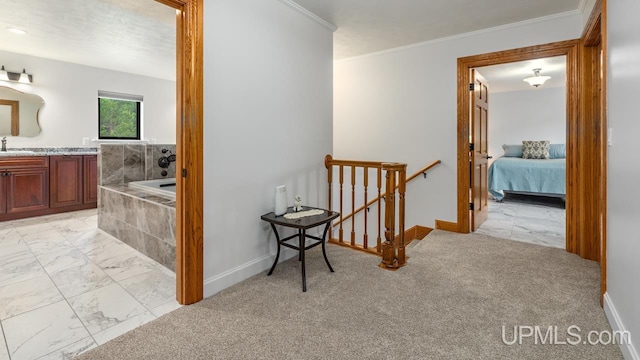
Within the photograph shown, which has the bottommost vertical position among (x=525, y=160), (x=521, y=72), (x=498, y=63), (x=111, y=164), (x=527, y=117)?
(x=111, y=164)

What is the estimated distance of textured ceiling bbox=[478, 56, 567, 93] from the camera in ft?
15.9

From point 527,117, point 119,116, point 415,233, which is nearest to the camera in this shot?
point 415,233

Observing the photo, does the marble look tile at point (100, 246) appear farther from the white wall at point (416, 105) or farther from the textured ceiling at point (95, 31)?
the white wall at point (416, 105)

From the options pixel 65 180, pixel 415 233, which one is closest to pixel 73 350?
pixel 415 233

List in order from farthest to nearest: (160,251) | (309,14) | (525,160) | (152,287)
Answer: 1. (525,160)
2. (309,14)
3. (160,251)
4. (152,287)

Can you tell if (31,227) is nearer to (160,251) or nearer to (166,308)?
(160,251)

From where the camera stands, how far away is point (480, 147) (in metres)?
3.93

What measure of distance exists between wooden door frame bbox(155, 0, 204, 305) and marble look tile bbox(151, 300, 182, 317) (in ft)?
0.13

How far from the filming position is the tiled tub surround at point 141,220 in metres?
2.63

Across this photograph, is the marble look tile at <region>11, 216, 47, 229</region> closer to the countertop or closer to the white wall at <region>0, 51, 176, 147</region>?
the countertop

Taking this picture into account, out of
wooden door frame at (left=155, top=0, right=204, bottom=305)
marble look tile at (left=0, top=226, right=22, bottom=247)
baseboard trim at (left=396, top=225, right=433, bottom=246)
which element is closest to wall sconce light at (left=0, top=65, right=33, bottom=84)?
marble look tile at (left=0, top=226, right=22, bottom=247)

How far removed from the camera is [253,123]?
244 cm

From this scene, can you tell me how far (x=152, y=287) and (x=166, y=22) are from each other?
2.37 m

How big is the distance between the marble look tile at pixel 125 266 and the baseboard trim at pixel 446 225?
2958 mm
